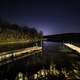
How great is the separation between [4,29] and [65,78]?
137716 millimetres

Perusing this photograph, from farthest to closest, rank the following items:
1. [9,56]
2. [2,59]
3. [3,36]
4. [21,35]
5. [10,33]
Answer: [21,35] → [10,33] → [3,36] → [9,56] → [2,59]

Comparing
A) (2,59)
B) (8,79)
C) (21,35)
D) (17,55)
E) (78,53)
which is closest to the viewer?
(8,79)

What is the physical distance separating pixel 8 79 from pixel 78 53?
47433mm

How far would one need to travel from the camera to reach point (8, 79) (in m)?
31.1

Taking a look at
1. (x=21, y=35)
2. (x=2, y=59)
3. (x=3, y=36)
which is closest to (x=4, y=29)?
(x=3, y=36)

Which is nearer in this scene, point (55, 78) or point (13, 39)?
point (55, 78)

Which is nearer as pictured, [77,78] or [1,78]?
[77,78]

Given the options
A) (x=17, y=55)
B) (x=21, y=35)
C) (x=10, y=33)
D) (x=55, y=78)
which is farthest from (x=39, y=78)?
(x=21, y=35)

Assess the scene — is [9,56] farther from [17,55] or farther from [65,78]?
[65,78]

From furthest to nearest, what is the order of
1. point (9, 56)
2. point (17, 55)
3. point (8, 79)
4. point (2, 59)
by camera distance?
point (17, 55) → point (9, 56) → point (2, 59) → point (8, 79)

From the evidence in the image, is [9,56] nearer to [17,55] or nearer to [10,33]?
[17,55]

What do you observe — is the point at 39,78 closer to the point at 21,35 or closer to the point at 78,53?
the point at 78,53

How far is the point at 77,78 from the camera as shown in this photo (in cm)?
2845

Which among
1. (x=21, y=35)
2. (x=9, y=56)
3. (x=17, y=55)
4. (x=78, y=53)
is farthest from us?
(x=21, y=35)
